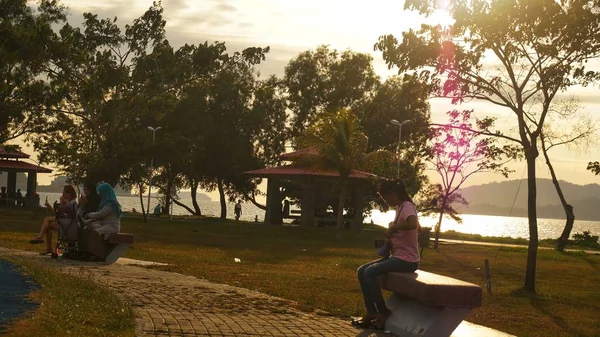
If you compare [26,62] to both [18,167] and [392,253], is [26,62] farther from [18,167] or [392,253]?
[392,253]

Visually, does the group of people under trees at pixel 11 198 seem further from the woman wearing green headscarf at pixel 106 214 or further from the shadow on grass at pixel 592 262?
the woman wearing green headscarf at pixel 106 214

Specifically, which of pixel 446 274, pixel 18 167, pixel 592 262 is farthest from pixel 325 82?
pixel 446 274

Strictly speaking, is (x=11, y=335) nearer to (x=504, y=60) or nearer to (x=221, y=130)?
(x=504, y=60)

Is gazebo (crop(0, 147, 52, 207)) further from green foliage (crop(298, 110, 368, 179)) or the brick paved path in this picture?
the brick paved path

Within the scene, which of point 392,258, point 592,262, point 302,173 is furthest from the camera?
point 302,173

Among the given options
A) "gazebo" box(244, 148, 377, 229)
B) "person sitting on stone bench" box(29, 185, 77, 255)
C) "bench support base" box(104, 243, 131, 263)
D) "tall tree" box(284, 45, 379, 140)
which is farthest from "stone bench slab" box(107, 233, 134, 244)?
"tall tree" box(284, 45, 379, 140)

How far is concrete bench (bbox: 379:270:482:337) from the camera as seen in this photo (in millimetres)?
Result: 8836

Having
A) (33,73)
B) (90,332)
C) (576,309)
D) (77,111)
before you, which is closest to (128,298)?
(90,332)

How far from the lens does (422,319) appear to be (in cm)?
941

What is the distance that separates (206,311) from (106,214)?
6752mm

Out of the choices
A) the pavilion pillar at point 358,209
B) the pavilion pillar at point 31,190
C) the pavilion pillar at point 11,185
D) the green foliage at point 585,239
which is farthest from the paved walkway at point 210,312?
the pavilion pillar at point 11,185

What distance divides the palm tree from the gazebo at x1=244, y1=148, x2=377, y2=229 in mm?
5624

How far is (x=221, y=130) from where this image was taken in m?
72.6

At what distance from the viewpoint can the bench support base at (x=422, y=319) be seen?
29.8ft
